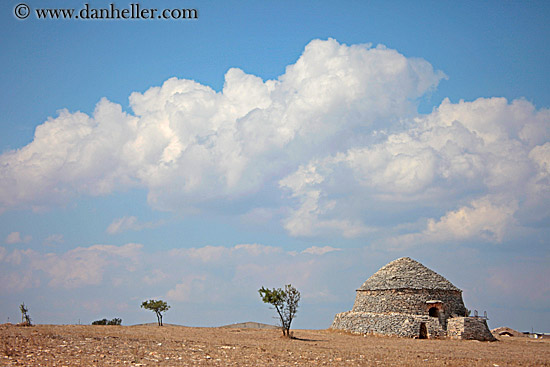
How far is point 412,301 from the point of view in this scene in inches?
1978

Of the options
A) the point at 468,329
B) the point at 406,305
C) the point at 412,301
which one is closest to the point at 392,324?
the point at 406,305

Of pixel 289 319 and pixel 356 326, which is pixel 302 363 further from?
pixel 356 326

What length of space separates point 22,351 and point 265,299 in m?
23.7

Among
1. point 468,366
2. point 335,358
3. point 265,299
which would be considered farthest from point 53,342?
point 265,299

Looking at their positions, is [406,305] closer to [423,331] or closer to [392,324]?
[392,324]

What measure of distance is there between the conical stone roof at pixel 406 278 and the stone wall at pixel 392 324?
3.38 meters

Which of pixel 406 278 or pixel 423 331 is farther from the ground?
pixel 406 278

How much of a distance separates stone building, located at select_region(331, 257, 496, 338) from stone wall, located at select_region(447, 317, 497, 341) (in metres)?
0.10

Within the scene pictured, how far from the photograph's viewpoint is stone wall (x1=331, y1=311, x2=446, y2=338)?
4647 centimetres

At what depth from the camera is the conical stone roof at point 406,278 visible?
51625 mm

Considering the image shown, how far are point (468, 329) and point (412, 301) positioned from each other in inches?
235

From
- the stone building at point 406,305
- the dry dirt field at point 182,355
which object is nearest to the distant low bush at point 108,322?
the stone building at point 406,305

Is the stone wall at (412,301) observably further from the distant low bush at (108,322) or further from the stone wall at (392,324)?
the distant low bush at (108,322)

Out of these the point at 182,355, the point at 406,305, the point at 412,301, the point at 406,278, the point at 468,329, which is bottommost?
the point at 468,329
